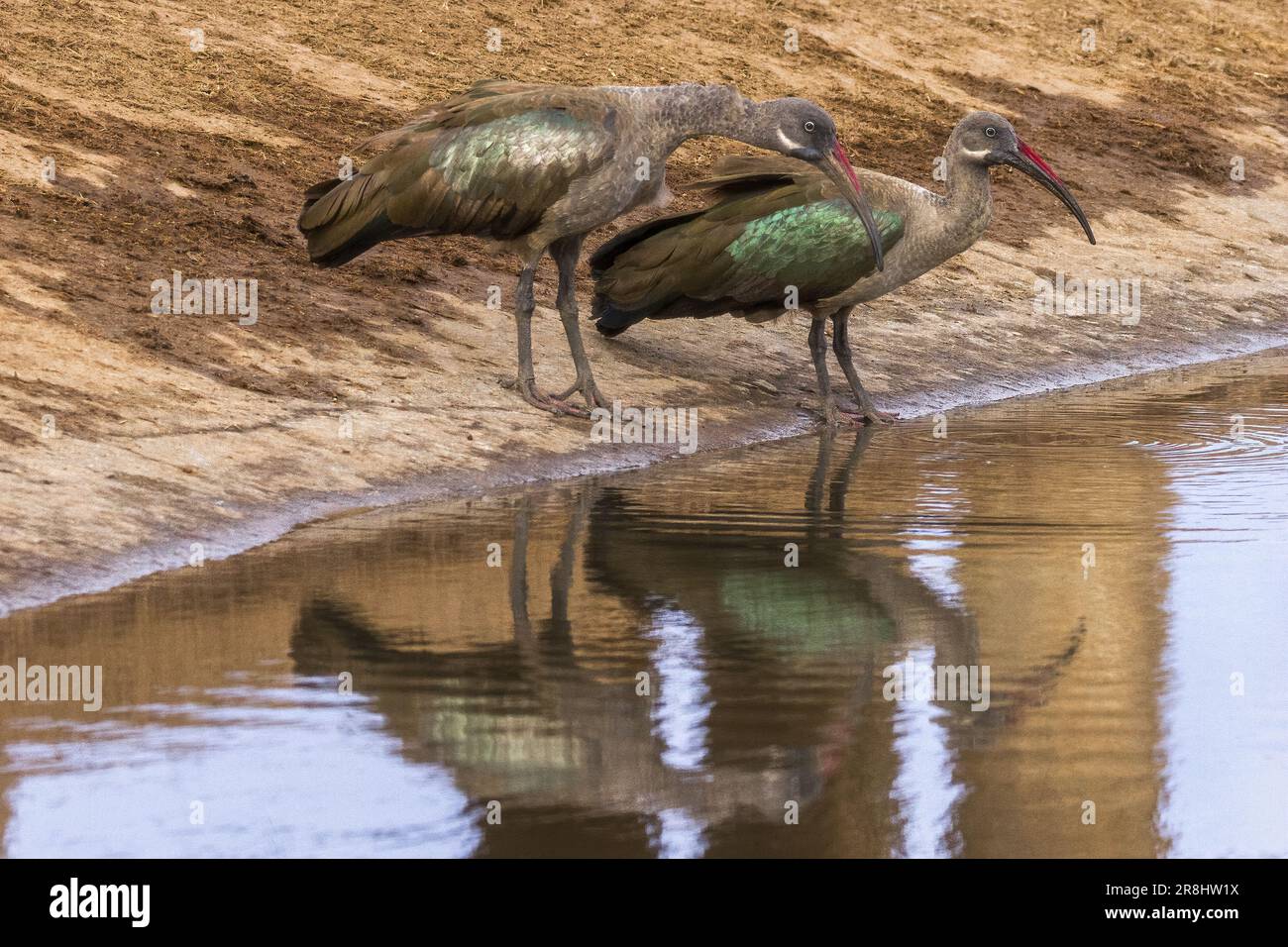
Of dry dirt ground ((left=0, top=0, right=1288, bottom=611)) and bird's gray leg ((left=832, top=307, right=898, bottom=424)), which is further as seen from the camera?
bird's gray leg ((left=832, top=307, right=898, bottom=424))

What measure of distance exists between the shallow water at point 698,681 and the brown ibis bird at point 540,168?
1603 millimetres

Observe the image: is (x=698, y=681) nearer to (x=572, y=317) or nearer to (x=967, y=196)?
(x=572, y=317)

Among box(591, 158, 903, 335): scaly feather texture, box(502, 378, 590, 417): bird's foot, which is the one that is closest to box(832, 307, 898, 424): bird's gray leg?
box(591, 158, 903, 335): scaly feather texture

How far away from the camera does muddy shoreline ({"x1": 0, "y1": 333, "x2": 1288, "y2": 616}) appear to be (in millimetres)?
7676

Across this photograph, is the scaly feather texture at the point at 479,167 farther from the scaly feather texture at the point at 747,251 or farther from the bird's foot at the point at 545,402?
the scaly feather texture at the point at 747,251

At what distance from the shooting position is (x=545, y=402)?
435 inches

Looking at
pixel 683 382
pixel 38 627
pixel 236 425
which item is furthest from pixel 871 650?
pixel 683 382

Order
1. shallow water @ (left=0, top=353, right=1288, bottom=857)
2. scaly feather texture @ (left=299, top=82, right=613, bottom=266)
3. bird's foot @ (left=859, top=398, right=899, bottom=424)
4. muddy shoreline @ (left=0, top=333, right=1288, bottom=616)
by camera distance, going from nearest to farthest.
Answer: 1. shallow water @ (left=0, top=353, right=1288, bottom=857)
2. muddy shoreline @ (left=0, top=333, right=1288, bottom=616)
3. scaly feather texture @ (left=299, top=82, right=613, bottom=266)
4. bird's foot @ (left=859, top=398, right=899, bottom=424)

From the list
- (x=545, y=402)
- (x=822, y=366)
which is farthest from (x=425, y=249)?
(x=822, y=366)

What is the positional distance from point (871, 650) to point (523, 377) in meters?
4.54

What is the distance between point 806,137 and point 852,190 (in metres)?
0.41

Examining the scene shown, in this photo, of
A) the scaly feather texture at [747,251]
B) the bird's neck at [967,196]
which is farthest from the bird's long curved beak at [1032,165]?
the scaly feather texture at [747,251]

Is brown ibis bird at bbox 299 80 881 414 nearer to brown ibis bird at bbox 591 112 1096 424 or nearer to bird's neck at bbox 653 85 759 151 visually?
bird's neck at bbox 653 85 759 151

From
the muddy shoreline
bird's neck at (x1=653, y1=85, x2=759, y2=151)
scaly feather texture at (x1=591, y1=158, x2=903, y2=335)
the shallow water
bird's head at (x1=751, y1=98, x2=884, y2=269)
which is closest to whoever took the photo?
the shallow water
